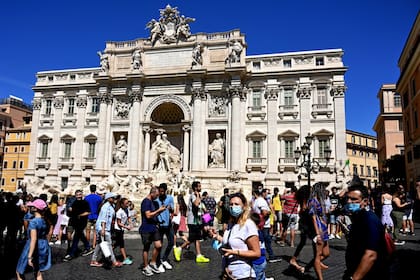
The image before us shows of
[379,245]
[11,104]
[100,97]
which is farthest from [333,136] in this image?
[11,104]

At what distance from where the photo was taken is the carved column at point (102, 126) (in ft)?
91.7

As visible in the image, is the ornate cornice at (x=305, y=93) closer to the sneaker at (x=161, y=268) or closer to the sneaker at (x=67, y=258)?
the sneaker at (x=161, y=268)

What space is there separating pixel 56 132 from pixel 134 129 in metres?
8.17

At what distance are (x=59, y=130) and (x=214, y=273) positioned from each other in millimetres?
27434

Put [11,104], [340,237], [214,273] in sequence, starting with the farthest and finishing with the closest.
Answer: [11,104] < [340,237] < [214,273]

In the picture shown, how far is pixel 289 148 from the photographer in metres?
25.5

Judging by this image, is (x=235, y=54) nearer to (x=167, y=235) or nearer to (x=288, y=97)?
(x=288, y=97)

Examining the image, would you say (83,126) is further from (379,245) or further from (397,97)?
(397,97)

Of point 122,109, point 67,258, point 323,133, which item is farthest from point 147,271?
point 122,109

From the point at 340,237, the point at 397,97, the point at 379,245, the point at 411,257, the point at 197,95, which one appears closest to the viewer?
the point at 379,245

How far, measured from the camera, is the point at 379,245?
9.67ft

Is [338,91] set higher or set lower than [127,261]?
higher

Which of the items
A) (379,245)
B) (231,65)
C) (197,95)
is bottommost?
(379,245)

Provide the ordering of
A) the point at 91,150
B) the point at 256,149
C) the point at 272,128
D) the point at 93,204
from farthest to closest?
the point at 91,150 → the point at 256,149 → the point at 272,128 → the point at 93,204
